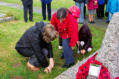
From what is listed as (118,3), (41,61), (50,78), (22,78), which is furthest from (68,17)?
(118,3)

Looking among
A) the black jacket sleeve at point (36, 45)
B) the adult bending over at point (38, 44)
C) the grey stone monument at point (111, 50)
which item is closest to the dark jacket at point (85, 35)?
the adult bending over at point (38, 44)

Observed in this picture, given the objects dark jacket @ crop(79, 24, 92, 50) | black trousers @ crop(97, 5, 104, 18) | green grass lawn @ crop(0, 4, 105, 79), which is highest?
black trousers @ crop(97, 5, 104, 18)

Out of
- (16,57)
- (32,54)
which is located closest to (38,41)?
(32,54)

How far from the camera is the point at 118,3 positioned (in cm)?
608

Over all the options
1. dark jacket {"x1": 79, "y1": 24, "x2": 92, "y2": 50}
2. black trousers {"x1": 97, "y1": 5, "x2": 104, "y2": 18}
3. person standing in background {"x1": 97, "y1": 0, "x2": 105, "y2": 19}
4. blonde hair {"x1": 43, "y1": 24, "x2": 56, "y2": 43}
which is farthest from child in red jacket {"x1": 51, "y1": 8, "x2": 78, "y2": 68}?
black trousers {"x1": 97, "y1": 5, "x2": 104, "y2": 18}

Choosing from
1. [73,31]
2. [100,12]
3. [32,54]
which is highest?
[100,12]

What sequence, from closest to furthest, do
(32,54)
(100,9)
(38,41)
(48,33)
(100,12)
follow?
(48,33), (38,41), (32,54), (100,9), (100,12)

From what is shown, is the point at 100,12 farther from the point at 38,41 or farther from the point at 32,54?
the point at 38,41

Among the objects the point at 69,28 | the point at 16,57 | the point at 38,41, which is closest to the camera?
the point at 38,41

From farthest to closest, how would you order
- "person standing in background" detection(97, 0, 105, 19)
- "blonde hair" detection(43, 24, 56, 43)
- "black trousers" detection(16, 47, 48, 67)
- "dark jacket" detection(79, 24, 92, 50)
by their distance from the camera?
"person standing in background" detection(97, 0, 105, 19), "dark jacket" detection(79, 24, 92, 50), "black trousers" detection(16, 47, 48, 67), "blonde hair" detection(43, 24, 56, 43)

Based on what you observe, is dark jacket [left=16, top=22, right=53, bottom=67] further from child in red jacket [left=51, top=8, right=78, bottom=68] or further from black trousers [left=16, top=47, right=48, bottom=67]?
child in red jacket [left=51, top=8, right=78, bottom=68]

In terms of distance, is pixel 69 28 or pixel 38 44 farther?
pixel 69 28

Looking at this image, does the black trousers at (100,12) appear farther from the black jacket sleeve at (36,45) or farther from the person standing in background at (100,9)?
the black jacket sleeve at (36,45)

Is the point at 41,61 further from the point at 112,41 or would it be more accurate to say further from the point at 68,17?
the point at 112,41
